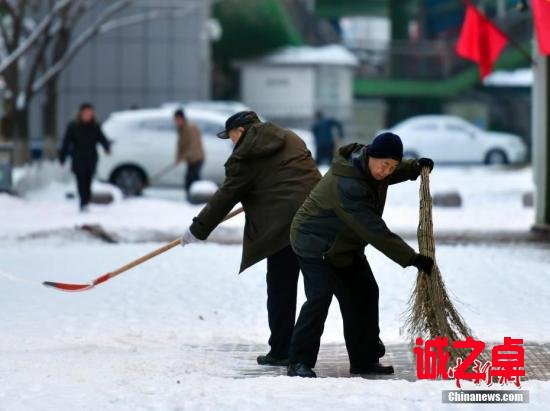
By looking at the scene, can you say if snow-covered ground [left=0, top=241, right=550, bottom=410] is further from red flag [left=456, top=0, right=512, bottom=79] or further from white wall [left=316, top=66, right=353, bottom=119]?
white wall [left=316, top=66, right=353, bottom=119]

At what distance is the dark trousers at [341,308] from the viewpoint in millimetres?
8320

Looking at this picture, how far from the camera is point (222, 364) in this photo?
8906mm

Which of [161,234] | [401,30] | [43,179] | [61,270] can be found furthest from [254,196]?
[401,30]

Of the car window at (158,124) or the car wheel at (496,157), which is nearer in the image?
the car window at (158,124)

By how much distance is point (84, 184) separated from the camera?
2041cm

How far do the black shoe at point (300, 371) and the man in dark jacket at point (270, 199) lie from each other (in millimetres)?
543

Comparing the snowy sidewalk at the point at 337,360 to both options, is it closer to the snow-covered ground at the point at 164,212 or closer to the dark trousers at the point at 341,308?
the dark trousers at the point at 341,308

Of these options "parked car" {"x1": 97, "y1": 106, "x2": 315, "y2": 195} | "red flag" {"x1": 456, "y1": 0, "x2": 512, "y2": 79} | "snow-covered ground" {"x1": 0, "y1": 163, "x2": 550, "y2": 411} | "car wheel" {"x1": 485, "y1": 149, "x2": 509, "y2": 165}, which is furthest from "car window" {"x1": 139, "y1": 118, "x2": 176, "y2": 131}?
"car wheel" {"x1": 485, "y1": 149, "x2": 509, "y2": 165}

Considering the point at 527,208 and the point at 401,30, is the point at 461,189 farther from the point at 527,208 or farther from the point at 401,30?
the point at 401,30

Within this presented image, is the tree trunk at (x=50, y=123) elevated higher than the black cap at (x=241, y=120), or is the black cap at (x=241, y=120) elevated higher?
the black cap at (x=241, y=120)

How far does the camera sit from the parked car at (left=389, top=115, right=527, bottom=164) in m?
38.3

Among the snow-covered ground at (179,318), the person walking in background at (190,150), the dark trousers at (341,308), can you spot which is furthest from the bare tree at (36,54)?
the dark trousers at (341,308)

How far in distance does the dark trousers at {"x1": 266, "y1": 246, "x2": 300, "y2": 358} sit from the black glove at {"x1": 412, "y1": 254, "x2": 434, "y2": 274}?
112 cm

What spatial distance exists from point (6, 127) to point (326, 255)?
2081 centimetres
